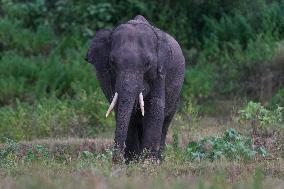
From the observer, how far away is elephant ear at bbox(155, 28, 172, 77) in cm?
1255

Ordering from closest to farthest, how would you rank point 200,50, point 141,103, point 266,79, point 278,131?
point 141,103, point 278,131, point 266,79, point 200,50

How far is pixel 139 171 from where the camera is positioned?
10039 mm

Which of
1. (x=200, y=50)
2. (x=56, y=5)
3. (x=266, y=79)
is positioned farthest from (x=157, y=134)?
(x=56, y=5)

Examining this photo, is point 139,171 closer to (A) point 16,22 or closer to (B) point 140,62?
(B) point 140,62

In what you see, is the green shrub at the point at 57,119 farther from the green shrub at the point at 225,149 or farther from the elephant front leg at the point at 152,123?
the elephant front leg at the point at 152,123

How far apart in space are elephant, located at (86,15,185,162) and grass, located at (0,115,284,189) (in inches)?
18.1

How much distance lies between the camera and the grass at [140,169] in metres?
7.45

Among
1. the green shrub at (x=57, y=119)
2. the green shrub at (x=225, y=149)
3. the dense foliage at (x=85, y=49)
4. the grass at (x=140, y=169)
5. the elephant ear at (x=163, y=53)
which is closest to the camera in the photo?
the grass at (x=140, y=169)

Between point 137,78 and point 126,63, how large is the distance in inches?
9.7

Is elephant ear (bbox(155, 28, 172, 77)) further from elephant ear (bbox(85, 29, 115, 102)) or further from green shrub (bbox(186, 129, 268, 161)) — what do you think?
green shrub (bbox(186, 129, 268, 161))

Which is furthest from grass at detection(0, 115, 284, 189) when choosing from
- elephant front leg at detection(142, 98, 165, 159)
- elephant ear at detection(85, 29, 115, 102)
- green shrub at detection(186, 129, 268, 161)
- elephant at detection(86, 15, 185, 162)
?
elephant ear at detection(85, 29, 115, 102)

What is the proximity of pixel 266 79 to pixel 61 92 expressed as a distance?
4669 millimetres

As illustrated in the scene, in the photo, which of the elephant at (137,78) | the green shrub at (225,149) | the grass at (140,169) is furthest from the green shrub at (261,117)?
the elephant at (137,78)

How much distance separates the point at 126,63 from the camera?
11969 mm
